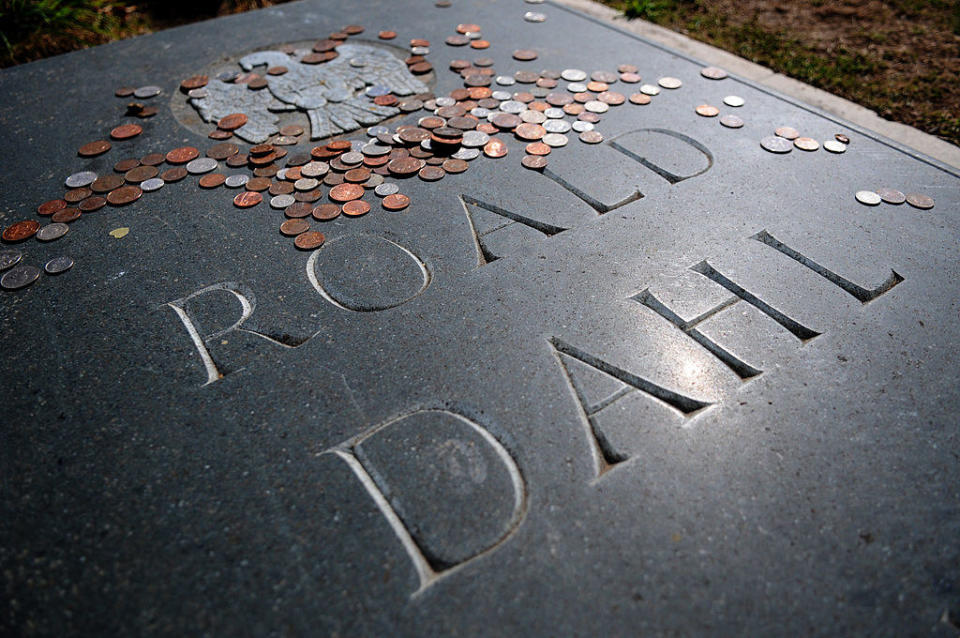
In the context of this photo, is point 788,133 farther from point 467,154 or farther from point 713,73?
point 467,154

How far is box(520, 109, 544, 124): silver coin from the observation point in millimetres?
3146

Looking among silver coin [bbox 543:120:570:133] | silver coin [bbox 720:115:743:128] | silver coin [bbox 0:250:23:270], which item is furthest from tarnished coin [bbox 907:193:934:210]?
silver coin [bbox 0:250:23:270]

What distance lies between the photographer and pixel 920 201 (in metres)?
2.64

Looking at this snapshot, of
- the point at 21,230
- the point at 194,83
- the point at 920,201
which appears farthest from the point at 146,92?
the point at 920,201

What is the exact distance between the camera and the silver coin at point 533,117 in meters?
3.15

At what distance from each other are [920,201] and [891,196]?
117mm

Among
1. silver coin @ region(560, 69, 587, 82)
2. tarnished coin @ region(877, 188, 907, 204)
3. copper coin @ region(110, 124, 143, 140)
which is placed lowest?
tarnished coin @ region(877, 188, 907, 204)

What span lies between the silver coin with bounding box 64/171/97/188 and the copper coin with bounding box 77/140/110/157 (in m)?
0.16

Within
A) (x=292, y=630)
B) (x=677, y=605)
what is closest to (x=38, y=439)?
(x=292, y=630)

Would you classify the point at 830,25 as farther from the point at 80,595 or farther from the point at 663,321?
the point at 80,595

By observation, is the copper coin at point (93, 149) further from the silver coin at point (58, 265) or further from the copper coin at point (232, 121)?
the silver coin at point (58, 265)

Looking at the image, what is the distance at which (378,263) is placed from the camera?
2.36m

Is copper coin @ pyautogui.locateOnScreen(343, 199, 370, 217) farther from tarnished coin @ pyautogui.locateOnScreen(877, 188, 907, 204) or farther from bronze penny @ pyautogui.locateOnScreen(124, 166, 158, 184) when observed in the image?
tarnished coin @ pyautogui.locateOnScreen(877, 188, 907, 204)

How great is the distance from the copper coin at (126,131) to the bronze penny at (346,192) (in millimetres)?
1217
